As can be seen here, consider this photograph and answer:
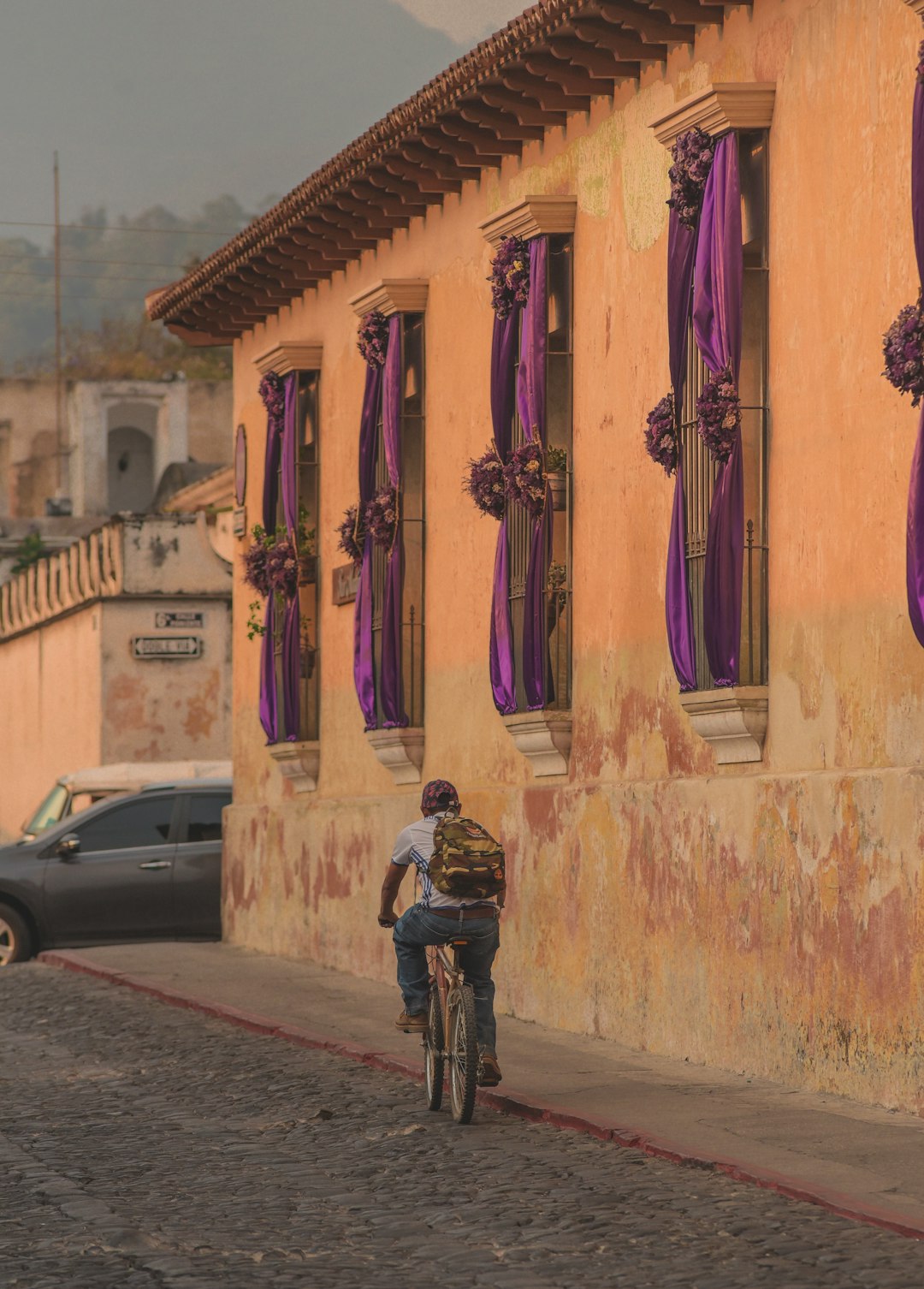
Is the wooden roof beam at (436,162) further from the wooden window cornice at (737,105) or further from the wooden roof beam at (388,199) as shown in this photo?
the wooden window cornice at (737,105)

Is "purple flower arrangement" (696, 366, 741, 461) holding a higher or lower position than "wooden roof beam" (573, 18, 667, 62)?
lower

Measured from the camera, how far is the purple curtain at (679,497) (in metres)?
13.9

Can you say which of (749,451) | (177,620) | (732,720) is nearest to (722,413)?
(749,451)

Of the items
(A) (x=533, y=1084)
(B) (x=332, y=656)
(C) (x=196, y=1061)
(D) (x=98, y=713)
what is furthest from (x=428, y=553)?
(D) (x=98, y=713)

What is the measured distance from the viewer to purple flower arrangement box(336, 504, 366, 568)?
20.0 meters

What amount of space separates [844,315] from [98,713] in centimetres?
2087

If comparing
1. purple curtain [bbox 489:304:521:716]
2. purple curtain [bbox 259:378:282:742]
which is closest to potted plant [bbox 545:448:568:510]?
purple curtain [bbox 489:304:521:716]

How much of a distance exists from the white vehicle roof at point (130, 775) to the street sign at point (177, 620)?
10.8 feet

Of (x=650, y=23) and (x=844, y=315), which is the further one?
(x=650, y=23)

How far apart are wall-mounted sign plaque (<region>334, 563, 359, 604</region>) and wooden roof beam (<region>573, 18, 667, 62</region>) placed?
6533 mm

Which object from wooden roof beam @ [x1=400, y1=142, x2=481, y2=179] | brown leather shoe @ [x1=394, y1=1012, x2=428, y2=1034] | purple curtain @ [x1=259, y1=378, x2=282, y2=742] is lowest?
brown leather shoe @ [x1=394, y1=1012, x2=428, y2=1034]

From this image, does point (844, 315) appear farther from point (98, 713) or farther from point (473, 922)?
point (98, 713)

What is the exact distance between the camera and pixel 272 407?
878 inches

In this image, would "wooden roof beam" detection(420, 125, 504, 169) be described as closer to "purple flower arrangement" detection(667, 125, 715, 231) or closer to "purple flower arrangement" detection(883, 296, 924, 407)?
"purple flower arrangement" detection(667, 125, 715, 231)
